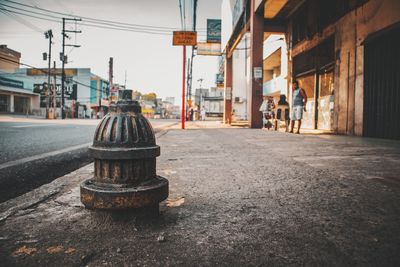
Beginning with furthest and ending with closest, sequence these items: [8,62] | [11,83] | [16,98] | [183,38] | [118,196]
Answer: [8,62] → [16,98] → [11,83] → [183,38] → [118,196]

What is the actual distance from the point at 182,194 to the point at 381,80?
7161mm

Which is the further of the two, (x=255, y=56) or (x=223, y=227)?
(x=255, y=56)

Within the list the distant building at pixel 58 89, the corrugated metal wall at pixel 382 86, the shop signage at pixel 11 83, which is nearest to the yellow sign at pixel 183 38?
the corrugated metal wall at pixel 382 86

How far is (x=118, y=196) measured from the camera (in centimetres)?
115

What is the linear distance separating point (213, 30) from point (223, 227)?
Result: 78.5 feet

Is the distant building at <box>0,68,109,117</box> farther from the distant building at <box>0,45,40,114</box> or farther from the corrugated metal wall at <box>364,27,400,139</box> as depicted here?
the corrugated metal wall at <box>364,27,400,139</box>

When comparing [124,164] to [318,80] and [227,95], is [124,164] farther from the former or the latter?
[227,95]

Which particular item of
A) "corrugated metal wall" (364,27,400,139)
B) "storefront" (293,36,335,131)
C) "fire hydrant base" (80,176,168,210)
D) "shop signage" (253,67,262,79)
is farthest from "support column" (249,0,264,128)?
"fire hydrant base" (80,176,168,210)

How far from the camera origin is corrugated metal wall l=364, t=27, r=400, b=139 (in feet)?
20.7

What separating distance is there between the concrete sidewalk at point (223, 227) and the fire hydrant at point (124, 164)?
121 mm

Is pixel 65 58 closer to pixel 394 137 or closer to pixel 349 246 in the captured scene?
pixel 394 137

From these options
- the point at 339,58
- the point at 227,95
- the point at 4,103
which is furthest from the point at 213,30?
the point at 4,103

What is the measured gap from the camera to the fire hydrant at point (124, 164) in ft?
3.83

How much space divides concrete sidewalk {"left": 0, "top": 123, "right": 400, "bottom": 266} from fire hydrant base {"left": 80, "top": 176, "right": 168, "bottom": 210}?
99 millimetres
